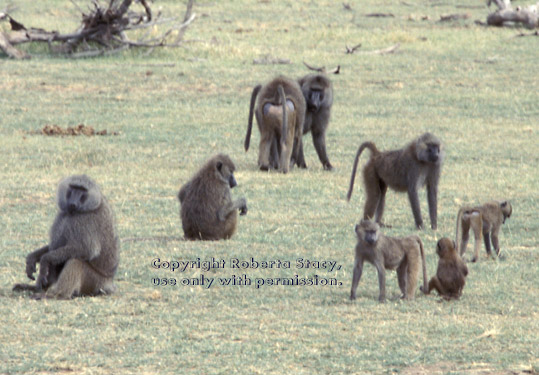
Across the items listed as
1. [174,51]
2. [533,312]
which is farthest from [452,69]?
[533,312]

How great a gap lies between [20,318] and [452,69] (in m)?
15.6

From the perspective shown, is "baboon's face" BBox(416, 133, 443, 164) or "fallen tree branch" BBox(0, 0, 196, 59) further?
"fallen tree branch" BBox(0, 0, 196, 59)

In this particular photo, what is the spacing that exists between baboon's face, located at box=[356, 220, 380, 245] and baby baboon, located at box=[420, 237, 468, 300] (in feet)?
1.78

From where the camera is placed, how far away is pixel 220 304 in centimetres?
662

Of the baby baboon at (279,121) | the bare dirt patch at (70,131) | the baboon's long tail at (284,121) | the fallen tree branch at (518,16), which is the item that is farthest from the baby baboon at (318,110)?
the fallen tree branch at (518,16)

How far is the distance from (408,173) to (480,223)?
1.41 meters

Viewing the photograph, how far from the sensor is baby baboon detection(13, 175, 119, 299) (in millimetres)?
6453

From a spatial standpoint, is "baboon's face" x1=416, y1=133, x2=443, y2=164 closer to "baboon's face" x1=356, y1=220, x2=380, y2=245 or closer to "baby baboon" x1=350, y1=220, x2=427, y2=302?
"baby baboon" x1=350, y1=220, x2=427, y2=302

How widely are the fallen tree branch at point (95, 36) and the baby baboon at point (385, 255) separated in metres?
14.2

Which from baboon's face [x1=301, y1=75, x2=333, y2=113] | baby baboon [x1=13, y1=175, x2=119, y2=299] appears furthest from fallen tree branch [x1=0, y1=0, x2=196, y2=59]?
baby baboon [x1=13, y1=175, x2=119, y2=299]

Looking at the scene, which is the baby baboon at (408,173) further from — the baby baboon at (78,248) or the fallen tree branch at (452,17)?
the fallen tree branch at (452,17)

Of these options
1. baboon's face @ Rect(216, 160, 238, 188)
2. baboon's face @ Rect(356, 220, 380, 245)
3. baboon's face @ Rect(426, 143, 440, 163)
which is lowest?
baboon's face @ Rect(356, 220, 380, 245)

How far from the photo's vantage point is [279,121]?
1211 cm

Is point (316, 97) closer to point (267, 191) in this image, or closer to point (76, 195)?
point (267, 191)
